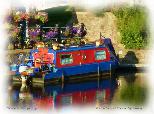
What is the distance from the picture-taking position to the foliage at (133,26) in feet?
104

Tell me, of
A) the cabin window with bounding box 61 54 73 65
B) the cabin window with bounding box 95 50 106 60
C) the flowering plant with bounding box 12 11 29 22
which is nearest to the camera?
the cabin window with bounding box 61 54 73 65

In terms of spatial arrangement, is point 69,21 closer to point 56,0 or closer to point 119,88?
point 56,0

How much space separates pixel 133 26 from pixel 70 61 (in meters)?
5.21

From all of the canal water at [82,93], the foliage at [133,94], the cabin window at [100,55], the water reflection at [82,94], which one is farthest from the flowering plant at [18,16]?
the foliage at [133,94]

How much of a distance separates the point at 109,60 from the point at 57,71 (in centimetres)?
297

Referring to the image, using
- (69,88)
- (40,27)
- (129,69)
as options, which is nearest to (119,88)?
(69,88)

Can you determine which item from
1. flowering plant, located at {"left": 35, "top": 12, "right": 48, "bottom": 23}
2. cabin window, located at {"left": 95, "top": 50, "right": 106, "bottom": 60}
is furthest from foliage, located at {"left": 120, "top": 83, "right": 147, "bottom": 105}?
flowering plant, located at {"left": 35, "top": 12, "right": 48, "bottom": 23}

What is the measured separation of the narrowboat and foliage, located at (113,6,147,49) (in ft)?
8.83

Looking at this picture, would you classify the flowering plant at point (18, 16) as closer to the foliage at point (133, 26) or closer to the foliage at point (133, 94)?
the foliage at point (133, 26)

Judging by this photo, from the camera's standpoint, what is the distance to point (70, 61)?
28.2 meters

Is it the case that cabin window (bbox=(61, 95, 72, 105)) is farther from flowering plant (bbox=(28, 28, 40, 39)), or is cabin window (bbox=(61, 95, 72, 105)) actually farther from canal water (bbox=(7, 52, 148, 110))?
flowering plant (bbox=(28, 28, 40, 39))

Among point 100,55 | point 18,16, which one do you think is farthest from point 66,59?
point 18,16

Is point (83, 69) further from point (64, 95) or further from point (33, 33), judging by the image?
point (33, 33)

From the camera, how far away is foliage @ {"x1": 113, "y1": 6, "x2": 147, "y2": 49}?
31.8m
